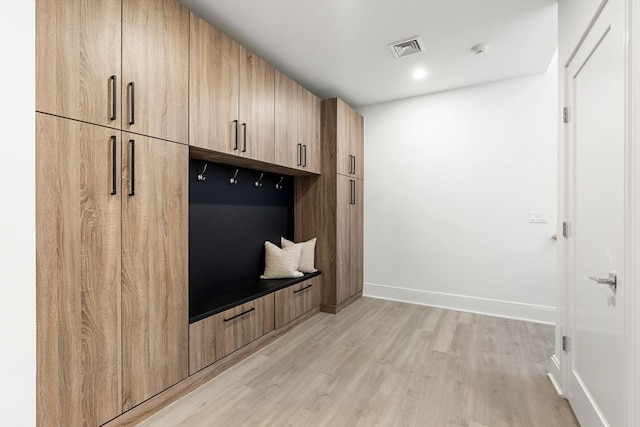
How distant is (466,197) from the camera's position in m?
3.66

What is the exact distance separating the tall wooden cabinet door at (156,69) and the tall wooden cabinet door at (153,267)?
0.35 feet

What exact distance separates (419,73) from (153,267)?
3158 mm

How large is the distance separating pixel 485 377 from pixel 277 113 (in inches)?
108

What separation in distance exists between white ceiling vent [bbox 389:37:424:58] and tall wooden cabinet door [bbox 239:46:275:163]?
1145 millimetres

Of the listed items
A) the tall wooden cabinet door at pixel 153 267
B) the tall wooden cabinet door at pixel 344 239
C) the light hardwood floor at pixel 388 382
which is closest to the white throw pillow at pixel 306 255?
A: the tall wooden cabinet door at pixel 344 239

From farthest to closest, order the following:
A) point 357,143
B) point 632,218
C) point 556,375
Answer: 1. point 357,143
2. point 556,375
3. point 632,218

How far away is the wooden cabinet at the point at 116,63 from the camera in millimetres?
1340

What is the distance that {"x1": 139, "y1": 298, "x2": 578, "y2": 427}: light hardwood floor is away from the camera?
1756 millimetres

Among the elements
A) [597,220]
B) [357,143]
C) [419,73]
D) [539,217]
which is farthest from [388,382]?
[419,73]

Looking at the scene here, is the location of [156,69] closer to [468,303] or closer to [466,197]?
[466,197]

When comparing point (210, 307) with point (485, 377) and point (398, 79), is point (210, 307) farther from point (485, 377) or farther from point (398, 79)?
point (398, 79)

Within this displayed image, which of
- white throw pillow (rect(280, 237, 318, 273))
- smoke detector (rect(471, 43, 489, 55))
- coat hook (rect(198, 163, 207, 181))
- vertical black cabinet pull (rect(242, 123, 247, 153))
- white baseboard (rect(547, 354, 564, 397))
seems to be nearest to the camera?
white baseboard (rect(547, 354, 564, 397))
